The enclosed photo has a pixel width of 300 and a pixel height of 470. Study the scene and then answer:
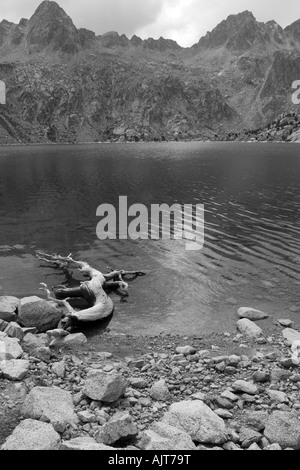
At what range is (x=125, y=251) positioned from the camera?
35.8 m

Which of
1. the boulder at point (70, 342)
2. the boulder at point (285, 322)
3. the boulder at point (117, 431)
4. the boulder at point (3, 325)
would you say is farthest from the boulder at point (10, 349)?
the boulder at point (285, 322)

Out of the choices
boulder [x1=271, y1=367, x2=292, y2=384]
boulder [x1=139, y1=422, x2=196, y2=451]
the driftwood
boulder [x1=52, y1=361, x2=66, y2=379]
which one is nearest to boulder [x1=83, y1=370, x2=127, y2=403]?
boulder [x1=52, y1=361, x2=66, y2=379]

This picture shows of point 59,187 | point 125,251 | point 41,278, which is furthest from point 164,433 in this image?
point 59,187

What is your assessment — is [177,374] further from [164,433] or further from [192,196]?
[192,196]

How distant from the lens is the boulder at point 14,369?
14.2 m

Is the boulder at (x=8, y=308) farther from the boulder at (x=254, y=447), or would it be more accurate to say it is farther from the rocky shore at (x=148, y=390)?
the boulder at (x=254, y=447)

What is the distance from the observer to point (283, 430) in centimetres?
1186

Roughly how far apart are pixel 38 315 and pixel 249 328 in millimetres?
11570

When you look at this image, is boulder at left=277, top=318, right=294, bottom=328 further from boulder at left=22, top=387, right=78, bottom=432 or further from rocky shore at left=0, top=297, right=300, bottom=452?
boulder at left=22, top=387, right=78, bottom=432

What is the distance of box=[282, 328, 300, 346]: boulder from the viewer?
19.5 meters

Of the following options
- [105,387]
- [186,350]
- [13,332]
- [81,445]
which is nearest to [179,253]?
[186,350]

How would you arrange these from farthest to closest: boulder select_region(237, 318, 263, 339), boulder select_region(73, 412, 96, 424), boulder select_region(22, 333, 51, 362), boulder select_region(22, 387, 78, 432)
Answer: boulder select_region(237, 318, 263, 339) → boulder select_region(22, 333, 51, 362) → boulder select_region(73, 412, 96, 424) → boulder select_region(22, 387, 78, 432)

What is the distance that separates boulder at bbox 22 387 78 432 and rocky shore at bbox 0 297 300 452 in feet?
0.11

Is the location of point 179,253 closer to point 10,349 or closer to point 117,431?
point 10,349
